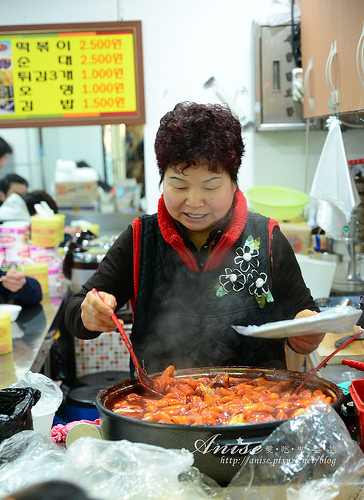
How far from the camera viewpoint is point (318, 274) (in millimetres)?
3588

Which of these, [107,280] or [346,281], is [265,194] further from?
[107,280]

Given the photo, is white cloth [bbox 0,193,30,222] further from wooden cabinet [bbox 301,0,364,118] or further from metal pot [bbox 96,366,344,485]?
metal pot [bbox 96,366,344,485]

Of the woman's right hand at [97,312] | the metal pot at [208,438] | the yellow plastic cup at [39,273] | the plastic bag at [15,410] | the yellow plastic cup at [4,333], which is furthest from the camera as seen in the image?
the yellow plastic cup at [39,273]

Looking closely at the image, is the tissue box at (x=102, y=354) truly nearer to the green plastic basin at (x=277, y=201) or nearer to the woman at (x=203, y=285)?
the green plastic basin at (x=277, y=201)

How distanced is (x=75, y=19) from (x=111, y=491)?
4.24 m

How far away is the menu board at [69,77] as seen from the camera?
4523 mm

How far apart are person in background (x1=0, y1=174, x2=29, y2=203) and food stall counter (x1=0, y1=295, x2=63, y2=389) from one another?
1.88 m

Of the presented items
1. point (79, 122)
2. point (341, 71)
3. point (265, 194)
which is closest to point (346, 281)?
point (265, 194)

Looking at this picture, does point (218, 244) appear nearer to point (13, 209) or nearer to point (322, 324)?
point (322, 324)

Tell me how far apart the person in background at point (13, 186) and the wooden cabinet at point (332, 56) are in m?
2.90

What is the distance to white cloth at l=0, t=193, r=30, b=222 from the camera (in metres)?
5.02

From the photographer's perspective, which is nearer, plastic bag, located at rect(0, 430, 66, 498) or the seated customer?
plastic bag, located at rect(0, 430, 66, 498)

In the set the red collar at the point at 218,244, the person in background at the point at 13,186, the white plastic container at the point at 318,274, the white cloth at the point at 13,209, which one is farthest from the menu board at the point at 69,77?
the red collar at the point at 218,244

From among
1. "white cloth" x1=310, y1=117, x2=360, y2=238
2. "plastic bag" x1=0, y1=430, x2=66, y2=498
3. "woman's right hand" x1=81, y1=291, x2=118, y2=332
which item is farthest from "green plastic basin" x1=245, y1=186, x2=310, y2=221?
"plastic bag" x1=0, y1=430, x2=66, y2=498
